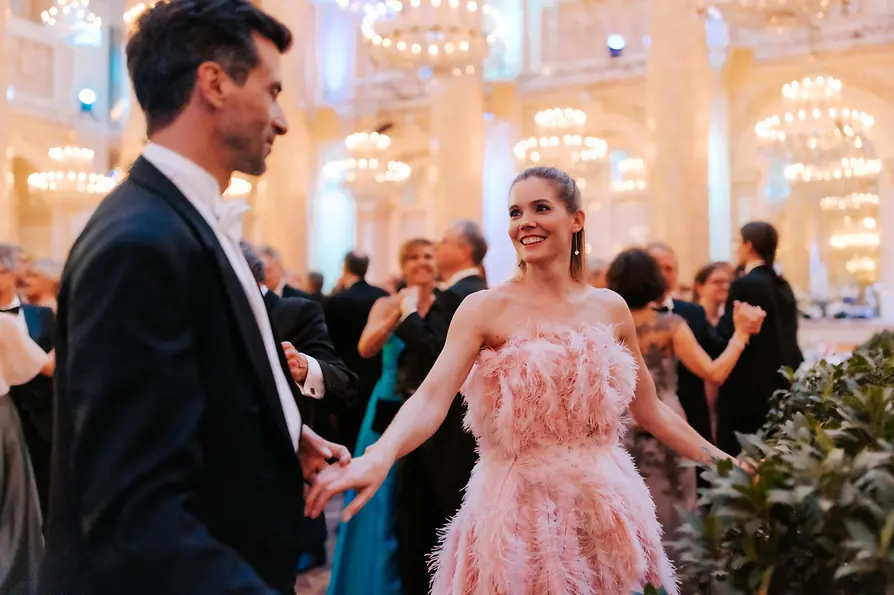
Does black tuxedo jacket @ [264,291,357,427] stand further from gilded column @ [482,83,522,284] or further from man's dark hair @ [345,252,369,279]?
gilded column @ [482,83,522,284]

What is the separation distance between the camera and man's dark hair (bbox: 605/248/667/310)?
13.9 ft

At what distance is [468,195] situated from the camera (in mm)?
15266

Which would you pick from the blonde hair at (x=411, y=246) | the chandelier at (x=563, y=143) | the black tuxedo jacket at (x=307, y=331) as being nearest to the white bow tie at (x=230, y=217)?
the black tuxedo jacket at (x=307, y=331)

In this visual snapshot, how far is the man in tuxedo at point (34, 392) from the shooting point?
4.86 m

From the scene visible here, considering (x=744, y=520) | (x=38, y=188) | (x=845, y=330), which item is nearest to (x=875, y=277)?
(x=845, y=330)

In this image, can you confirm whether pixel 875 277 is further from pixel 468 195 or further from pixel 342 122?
pixel 342 122

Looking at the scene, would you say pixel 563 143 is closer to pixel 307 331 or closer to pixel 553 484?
pixel 307 331

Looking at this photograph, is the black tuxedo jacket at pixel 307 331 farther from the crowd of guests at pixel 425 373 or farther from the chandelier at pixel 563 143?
the chandelier at pixel 563 143

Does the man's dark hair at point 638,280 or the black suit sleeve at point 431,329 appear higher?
the man's dark hair at point 638,280

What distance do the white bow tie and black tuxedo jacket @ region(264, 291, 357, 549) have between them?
1.90 metres

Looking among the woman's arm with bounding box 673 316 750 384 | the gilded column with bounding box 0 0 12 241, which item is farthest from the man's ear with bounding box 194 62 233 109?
the gilded column with bounding box 0 0 12 241

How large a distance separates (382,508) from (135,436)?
11.7 ft

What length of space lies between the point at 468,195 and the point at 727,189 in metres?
4.16

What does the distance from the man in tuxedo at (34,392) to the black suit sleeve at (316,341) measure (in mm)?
1525
